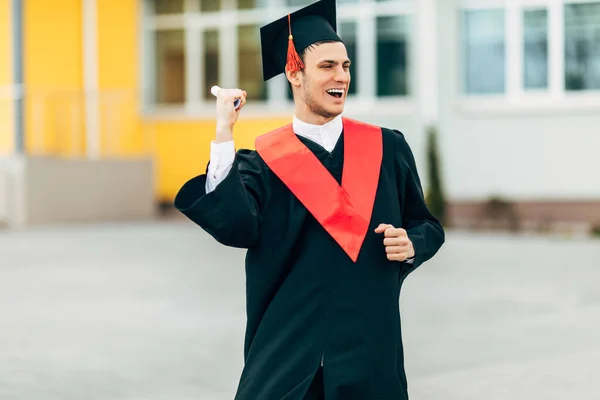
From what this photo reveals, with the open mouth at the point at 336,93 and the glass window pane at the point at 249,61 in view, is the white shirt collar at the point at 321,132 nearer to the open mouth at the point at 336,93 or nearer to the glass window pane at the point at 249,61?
the open mouth at the point at 336,93

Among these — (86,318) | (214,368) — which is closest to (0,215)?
(86,318)

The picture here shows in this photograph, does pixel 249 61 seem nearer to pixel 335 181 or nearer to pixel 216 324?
pixel 216 324

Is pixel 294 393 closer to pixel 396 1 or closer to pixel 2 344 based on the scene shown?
pixel 2 344

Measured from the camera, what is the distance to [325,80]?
3217 mm

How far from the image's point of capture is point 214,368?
6488 mm

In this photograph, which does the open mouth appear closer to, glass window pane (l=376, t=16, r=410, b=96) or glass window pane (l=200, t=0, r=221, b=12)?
glass window pane (l=376, t=16, r=410, b=96)

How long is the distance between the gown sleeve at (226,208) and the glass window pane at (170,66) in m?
18.9

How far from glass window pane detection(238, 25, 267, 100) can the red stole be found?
17.8 m

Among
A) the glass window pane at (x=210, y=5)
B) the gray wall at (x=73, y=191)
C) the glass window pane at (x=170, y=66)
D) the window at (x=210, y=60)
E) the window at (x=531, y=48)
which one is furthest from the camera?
the glass window pane at (x=170, y=66)

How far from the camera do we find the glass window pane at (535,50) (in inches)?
711

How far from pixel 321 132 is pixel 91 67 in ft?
59.4

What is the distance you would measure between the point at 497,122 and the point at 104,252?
7354mm

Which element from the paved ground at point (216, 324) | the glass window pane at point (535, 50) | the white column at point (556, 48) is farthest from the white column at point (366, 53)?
the paved ground at point (216, 324)

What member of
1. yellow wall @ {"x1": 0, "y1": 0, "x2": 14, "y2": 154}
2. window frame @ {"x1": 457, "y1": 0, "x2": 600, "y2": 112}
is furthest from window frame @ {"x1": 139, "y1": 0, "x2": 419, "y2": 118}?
yellow wall @ {"x1": 0, "y1": 0, "x2": 14, "y2": 154}
